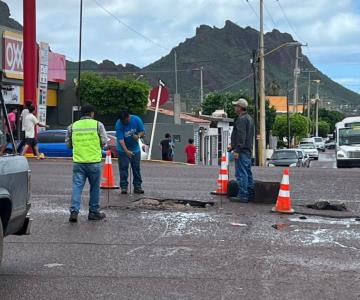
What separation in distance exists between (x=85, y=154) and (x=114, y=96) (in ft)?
104

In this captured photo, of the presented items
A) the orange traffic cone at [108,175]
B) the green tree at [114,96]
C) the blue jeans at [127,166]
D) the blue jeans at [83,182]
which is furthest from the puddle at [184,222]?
the green tree at [114,96]

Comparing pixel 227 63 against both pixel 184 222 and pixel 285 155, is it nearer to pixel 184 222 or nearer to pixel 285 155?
pixel 285 155

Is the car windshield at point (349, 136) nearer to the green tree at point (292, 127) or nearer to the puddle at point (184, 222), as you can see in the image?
the puddle at point (184, 222)

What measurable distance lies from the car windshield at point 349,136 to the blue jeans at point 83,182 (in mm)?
23636

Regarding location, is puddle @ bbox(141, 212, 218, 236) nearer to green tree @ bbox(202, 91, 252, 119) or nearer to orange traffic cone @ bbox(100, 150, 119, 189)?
orange traffic cone @ bbox(100, 150, 119, 189)

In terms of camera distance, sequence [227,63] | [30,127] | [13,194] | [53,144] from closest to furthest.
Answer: [13,194] < [30,127] < [53,144] < [227,63]

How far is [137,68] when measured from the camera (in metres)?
97.8

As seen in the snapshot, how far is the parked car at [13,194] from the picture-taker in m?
6.04

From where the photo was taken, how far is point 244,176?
11555 millimetres

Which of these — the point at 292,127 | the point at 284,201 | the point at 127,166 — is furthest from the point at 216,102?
the point at 284,201

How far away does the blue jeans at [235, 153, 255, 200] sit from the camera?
11.5 meters

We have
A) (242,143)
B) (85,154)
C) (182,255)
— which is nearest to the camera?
(182,255)

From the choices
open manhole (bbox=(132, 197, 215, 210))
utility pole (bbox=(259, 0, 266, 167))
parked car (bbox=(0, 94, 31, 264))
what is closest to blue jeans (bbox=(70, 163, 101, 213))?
open manhole (bbox=(132, 197, 215, 210))

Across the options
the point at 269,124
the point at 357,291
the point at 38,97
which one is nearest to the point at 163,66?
the point at 269,124
